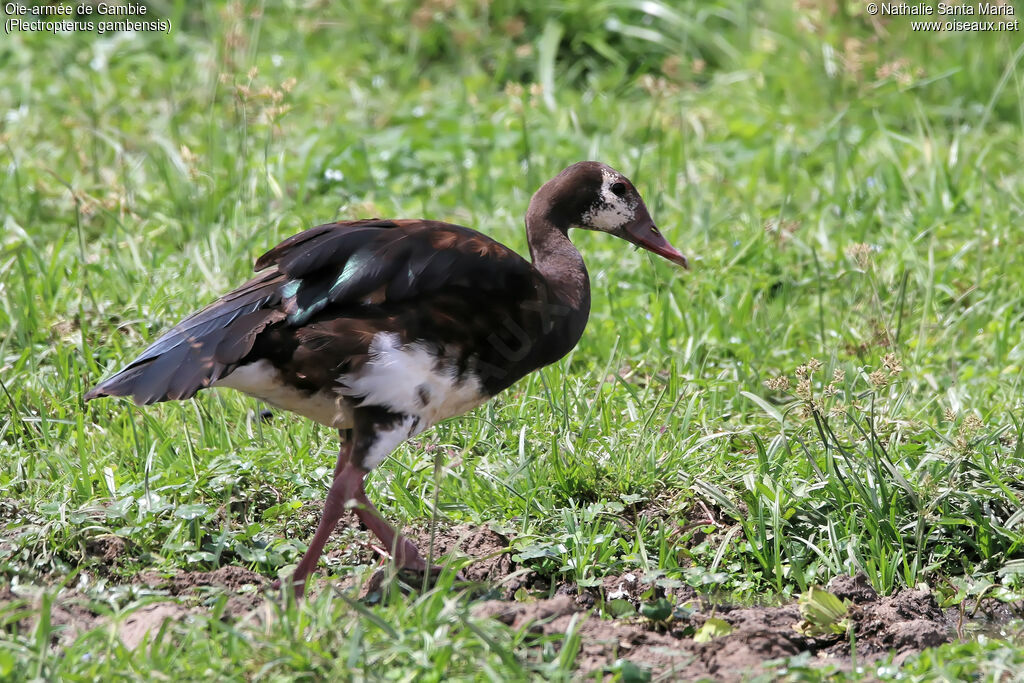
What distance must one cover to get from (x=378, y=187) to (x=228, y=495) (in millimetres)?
2875

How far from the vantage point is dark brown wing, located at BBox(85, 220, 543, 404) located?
12.3 ft

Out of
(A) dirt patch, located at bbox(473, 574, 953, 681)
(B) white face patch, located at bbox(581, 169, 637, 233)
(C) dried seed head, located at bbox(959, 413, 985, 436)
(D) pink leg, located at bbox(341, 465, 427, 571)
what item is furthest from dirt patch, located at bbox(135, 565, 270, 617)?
(C) dried seed head, located at bbox(959, 413, 985, 436)

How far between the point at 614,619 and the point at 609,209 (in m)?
1.49

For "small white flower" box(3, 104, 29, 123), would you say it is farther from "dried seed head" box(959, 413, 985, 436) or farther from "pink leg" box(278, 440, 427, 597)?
"dried seed head" box(959, 413, 985, 436)

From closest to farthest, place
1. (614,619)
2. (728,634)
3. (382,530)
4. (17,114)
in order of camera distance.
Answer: (728,634) < (614,619) < (382,530) < (17,114)

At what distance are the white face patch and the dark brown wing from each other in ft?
2.01

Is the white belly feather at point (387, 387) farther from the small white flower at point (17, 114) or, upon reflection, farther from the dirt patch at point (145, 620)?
the small white flower at point (17, 114)

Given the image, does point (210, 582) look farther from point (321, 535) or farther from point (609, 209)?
point (609, 209)

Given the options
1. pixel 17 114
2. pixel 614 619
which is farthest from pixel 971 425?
pixel 17 114

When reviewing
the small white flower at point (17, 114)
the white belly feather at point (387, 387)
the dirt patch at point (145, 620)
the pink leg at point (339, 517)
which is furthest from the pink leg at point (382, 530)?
the small white flower at point (17, 114)

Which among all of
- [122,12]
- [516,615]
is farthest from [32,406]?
[122,12]

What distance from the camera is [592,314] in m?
5.66

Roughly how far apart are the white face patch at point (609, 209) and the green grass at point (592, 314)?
2.03 ft

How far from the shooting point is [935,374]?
527 cm
